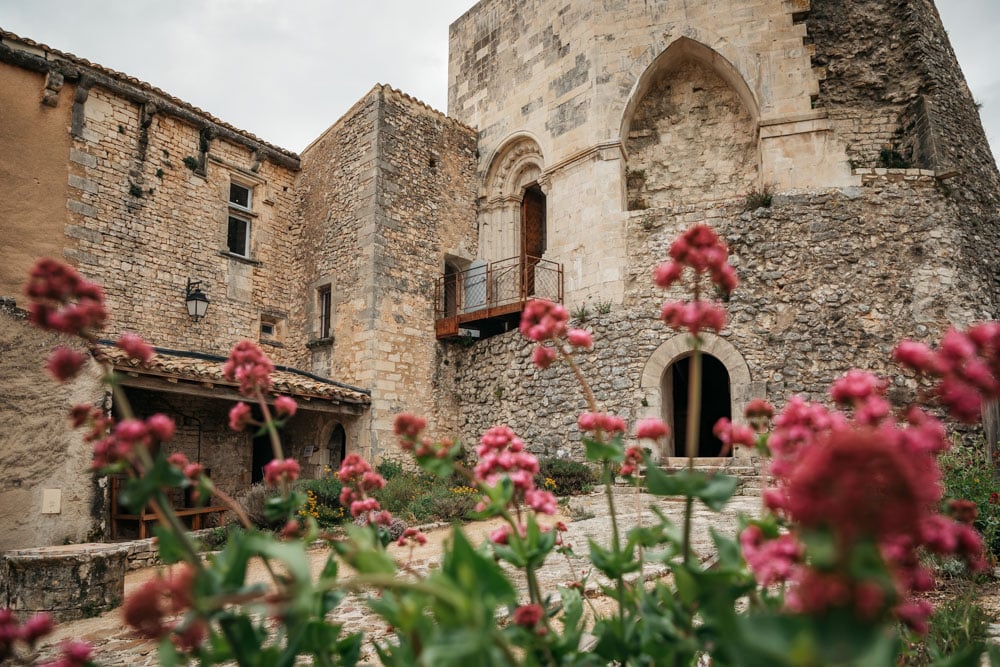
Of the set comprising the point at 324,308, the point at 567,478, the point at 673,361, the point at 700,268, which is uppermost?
the point at 324,308

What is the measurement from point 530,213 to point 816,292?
246 inches

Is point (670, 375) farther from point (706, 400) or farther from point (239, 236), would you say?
point (239, 236)

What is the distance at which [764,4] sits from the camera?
404 inches

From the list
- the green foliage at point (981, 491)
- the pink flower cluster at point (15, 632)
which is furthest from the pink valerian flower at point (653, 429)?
the green foliage at point (981, 491)

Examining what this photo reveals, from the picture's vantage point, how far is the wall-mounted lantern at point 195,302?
1100cm

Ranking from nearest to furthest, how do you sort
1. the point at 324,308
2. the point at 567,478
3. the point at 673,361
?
1. the point at 567,478
2. the point at 673,361
3. the point at 324,308

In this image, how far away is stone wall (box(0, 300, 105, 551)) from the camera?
6.06 m

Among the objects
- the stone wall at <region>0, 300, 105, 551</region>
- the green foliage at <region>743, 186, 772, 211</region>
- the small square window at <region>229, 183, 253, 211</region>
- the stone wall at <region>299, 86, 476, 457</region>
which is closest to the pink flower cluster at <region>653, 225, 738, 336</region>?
the stone wall at <region>0, 300, 105, 551</region>

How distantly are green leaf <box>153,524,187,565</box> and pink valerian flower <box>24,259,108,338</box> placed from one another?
404 mm

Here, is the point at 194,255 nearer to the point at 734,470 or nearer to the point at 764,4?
the point at 734,470

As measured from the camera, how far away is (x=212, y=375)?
8.49 metres

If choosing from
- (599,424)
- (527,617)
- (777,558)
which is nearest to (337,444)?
(599,424)

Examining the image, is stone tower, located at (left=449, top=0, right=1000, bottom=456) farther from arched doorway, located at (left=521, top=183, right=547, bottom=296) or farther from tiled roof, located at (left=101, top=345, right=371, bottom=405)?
tiled roof, located at (left=101, top=345, right=371, bottom=405)

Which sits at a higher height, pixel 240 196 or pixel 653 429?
pixel 240 196
